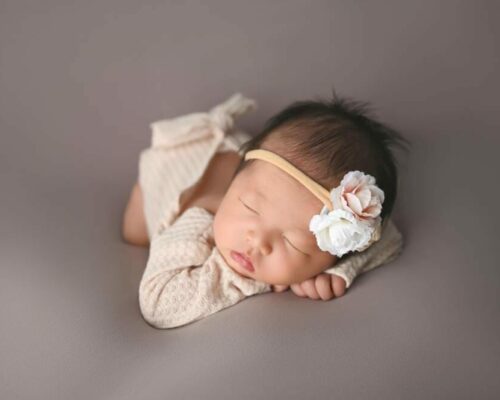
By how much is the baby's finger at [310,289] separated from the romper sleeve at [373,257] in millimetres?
40

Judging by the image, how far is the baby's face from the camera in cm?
113

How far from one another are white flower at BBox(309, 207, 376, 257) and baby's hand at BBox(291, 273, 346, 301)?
0.31 ft

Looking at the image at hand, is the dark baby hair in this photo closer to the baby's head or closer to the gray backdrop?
the baby's head

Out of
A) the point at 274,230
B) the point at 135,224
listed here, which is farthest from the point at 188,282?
the point at 135,224

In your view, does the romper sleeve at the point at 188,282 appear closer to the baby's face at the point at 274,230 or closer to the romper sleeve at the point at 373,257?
the baby's face at the point at 274,230

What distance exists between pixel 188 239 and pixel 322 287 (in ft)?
0.89

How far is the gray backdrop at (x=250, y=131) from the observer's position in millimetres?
1002

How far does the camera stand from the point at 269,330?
1076 mm

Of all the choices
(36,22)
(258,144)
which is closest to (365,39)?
(258,144)

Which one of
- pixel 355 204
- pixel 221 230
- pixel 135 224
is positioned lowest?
pixel 135 224

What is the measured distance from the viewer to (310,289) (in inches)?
46.1

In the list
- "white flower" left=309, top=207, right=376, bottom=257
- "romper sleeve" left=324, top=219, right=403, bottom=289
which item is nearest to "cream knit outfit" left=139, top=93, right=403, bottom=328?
"romper sleeve" left=324, top=219, right=403, bottom=289

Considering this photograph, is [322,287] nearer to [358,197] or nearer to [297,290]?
[297,290]

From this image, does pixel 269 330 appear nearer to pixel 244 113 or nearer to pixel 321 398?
pixel 321 398
